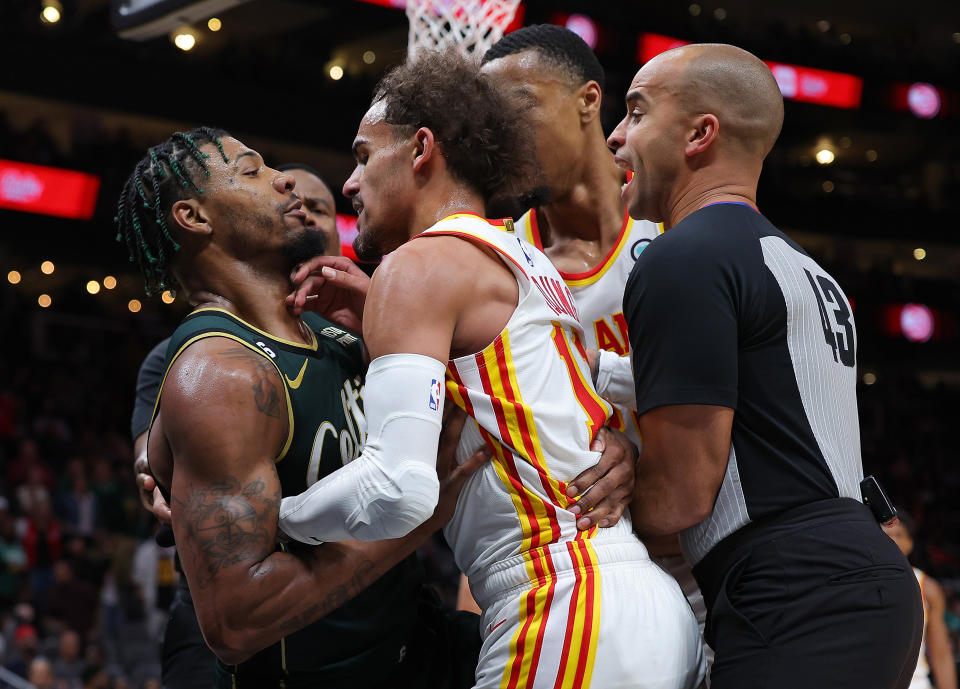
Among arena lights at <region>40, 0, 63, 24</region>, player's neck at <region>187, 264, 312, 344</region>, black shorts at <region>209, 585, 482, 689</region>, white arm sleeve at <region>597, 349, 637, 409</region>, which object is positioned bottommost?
arena lights at <region>40, 0, 63, 24</region>

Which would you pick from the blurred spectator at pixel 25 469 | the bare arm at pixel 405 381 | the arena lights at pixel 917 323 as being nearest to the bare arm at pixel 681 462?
the bare arm at pixel 405 381

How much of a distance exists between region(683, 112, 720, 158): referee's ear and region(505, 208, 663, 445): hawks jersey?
2.60ft

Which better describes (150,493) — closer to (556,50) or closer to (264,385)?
(264,385)

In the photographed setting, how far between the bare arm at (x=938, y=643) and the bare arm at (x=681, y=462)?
483 cm

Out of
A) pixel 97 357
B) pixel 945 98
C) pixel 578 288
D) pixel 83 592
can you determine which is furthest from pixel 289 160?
pixel 578 288

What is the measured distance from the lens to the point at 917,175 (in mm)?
26000

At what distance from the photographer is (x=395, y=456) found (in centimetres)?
233

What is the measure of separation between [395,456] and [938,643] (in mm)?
5671

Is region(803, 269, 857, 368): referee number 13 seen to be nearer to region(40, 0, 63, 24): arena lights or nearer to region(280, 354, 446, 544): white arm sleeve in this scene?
region(280, 354, 446, 544): white arm sleeve

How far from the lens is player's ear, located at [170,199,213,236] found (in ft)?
10.2

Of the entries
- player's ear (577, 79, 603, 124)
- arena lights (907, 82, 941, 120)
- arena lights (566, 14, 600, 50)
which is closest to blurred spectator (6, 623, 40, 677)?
player's ear (577, 79, 603, 124)

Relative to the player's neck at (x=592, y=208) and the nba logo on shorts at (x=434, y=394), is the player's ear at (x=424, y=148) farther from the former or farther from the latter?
the player's neck at (x=592, y=208)

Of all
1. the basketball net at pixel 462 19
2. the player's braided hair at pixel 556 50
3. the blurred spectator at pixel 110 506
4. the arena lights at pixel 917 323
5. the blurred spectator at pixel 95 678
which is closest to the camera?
the player's braided hair at pixel 556 50

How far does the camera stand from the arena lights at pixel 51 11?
17719 mm
